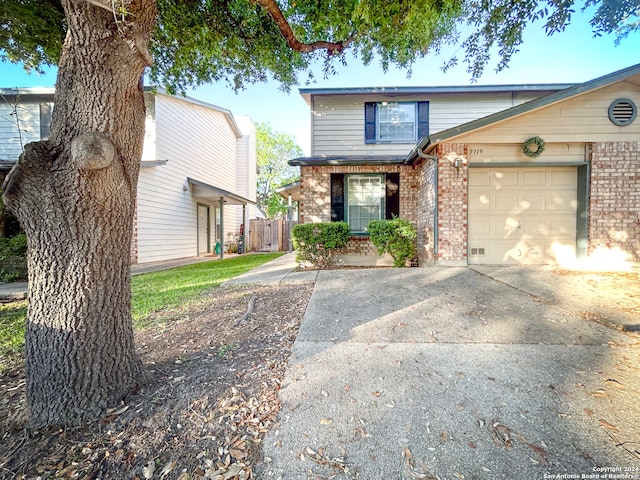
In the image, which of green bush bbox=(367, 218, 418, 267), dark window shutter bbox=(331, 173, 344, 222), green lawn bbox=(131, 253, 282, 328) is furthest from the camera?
dark window shutter bbox=(331, 173, 344, 222)

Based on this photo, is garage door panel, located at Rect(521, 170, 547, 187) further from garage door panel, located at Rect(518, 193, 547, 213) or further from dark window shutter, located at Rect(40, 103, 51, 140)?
dark window shutter, located at Rect(40, 103, 51, 140)

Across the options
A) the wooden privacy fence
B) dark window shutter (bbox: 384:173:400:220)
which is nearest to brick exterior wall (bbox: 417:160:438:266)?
dark window shutter (bbox: 384:173:400:220)

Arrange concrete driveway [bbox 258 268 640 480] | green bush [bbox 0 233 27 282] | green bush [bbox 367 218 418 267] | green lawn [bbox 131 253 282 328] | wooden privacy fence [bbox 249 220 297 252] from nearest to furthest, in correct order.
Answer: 1. concrete driveway [bbox 258 268 640 480]
2. green lawn [bbox 131 253 282 328]
3. green bush [bbox 367 218 418 267]
4. green bush [bbox 0 233 27 282]
5. wooden privacy fence [bbox 249 220 297 252]

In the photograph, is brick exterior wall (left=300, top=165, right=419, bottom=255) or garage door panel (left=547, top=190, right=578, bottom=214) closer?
garage door panel (left=547, top=190, right=578, bottom=214)

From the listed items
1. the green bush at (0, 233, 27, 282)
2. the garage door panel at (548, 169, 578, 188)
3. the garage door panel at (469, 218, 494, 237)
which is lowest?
the green bush at (0, 233, 27, 282)

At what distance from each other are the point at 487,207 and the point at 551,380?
17.2ft

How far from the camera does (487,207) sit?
6582 millimetres

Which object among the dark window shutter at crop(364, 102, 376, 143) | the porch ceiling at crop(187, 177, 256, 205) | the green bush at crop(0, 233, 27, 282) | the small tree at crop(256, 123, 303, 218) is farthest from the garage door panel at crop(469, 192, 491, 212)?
the small tree at crop(256, 123, 303, 218)

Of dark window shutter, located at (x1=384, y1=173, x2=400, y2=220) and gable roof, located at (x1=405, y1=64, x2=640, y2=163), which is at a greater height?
gable roof, located at (x1=405, y1=64, x2=640, y2=163)

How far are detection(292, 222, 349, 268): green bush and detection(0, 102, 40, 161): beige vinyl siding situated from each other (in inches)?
457

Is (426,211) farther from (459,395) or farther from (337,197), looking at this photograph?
(459,395)

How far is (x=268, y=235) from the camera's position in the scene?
17.8m

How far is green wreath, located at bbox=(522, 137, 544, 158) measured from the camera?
6.18 metres

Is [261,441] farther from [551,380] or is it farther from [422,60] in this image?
[422,60]
